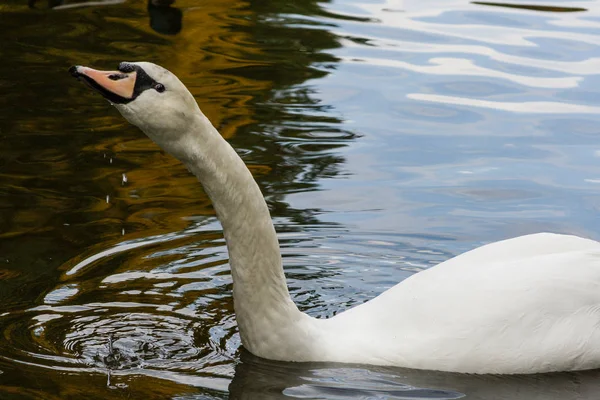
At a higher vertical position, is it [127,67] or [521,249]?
[127,67]

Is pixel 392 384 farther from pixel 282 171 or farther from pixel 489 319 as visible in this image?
pixel 282 171

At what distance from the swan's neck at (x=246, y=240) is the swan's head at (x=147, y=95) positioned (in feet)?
0.47

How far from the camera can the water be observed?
6133mm

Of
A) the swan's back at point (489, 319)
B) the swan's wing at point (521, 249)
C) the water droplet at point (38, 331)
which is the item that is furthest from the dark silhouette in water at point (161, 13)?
the swan's back at point (489, 319)

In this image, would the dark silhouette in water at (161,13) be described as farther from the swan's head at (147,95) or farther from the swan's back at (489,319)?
the swan's head at (147,95)

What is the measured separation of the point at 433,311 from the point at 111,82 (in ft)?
5.72

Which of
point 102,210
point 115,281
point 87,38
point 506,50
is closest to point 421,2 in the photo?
point 506,50

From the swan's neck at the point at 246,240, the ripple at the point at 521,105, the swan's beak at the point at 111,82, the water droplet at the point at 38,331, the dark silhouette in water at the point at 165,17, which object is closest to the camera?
the swan's beak at the point at 111,82

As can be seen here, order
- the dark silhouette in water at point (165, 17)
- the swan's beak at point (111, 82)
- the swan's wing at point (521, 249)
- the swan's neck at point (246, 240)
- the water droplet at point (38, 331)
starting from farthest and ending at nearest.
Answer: the dark silhouette in water at point (165, 17) < the water droplet at point (38, 331) < the swan's wing at point (521, 249) < the swan's neck at point (246, 240) < the swan's beak at point (111, 82)

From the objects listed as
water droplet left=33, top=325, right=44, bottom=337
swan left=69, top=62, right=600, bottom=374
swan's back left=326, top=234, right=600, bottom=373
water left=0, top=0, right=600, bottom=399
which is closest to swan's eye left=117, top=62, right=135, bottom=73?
swan left=69, top=62, right=600, bottom=374

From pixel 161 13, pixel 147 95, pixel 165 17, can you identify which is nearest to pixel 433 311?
pixel 147 95

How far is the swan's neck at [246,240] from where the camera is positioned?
558cm

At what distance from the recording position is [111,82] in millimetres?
5203

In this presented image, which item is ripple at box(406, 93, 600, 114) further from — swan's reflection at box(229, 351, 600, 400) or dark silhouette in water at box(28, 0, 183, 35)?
swan's reflection at box(229, 351, 600, 400)
